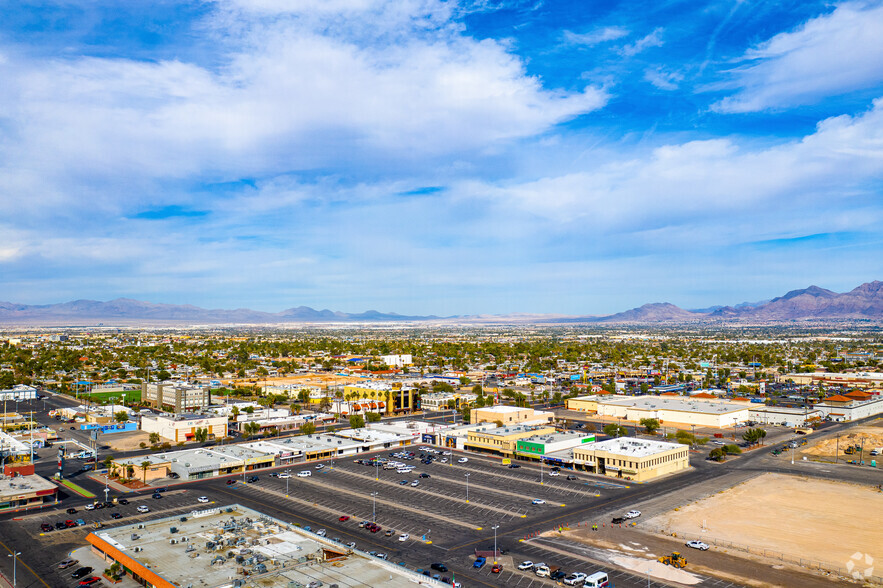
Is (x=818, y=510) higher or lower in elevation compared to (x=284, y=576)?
lower

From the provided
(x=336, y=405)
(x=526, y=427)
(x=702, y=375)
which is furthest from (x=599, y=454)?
(x=702, y=375)

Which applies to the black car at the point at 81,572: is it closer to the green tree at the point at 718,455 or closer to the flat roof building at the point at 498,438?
the flat roof building at the point at 498,438

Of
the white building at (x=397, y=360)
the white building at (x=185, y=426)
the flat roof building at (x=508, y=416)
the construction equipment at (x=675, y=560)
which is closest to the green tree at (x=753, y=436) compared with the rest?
the flat roof building at (x=508, y=416)

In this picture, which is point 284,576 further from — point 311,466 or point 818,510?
point 818,510

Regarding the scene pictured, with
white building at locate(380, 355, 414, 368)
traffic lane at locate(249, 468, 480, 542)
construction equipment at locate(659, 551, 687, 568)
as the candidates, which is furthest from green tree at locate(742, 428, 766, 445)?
white building at locate(380, 355, 414, 368)

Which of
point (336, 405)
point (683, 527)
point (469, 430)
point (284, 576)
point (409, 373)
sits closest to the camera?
point (284, 576)

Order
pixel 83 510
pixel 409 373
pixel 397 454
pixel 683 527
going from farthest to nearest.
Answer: pixel 409 373
pixel 397 454
pixel 83 510
pixel 683 527

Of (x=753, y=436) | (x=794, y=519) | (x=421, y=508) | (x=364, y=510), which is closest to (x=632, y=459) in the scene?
(x=794, y=519)
